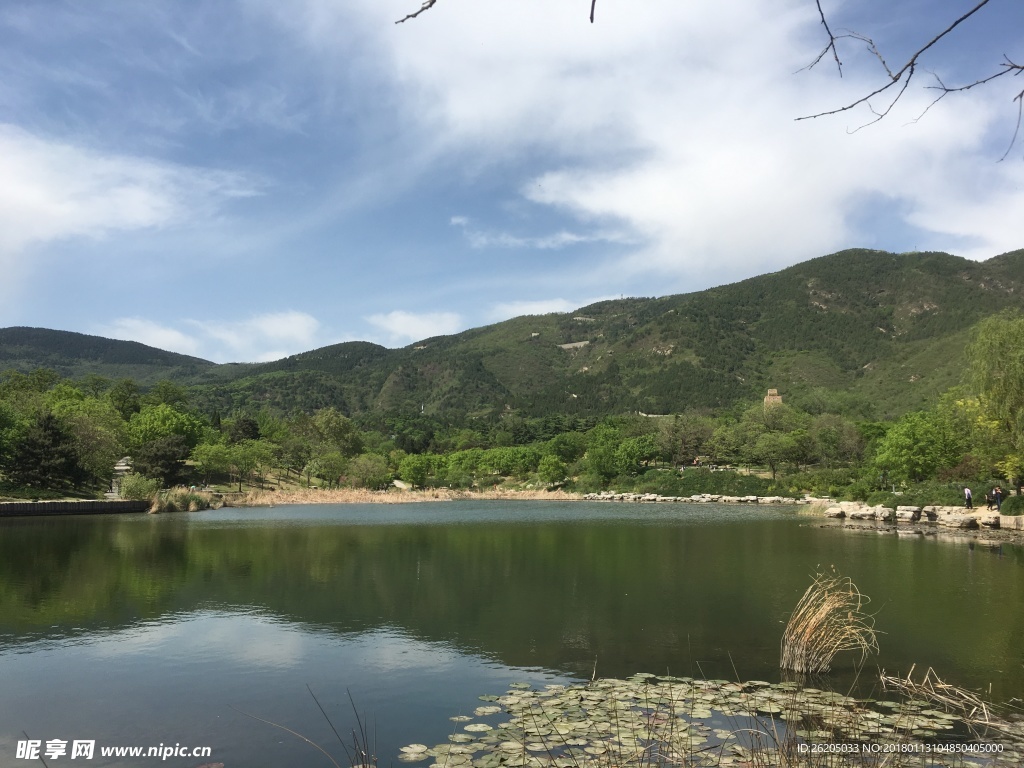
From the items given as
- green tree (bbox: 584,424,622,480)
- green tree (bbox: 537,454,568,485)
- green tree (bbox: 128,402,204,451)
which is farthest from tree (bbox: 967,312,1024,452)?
green tree (bbox: 128,402,204,451)

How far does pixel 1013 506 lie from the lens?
30000 millimetres

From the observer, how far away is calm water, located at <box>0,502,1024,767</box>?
945 cm

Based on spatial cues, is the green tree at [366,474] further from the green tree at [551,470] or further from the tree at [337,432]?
the green tree at [551,470]

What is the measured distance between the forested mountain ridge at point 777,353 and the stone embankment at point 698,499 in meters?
57.9

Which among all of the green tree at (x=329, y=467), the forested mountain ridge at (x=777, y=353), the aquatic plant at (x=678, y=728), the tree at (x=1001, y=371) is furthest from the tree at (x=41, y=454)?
the forested mountain ridge at (x=777, y=353)

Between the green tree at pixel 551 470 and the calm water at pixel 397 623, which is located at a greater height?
the green tree at pixel 551 470

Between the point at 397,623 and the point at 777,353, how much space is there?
151664 millimetres

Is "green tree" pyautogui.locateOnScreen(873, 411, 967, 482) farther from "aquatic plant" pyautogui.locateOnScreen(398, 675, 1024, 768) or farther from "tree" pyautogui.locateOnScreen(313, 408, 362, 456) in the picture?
"tree" pyautogui.locateOnScreen(313, 408, 362, 456)

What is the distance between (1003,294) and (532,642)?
162 metres

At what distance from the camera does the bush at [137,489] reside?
164 feet

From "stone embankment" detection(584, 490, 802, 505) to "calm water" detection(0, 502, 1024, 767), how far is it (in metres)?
30.2

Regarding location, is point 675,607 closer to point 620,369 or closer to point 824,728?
point 824,728

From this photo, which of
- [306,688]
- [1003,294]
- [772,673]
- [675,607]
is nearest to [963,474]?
[675,607]

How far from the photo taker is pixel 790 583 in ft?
62.0
